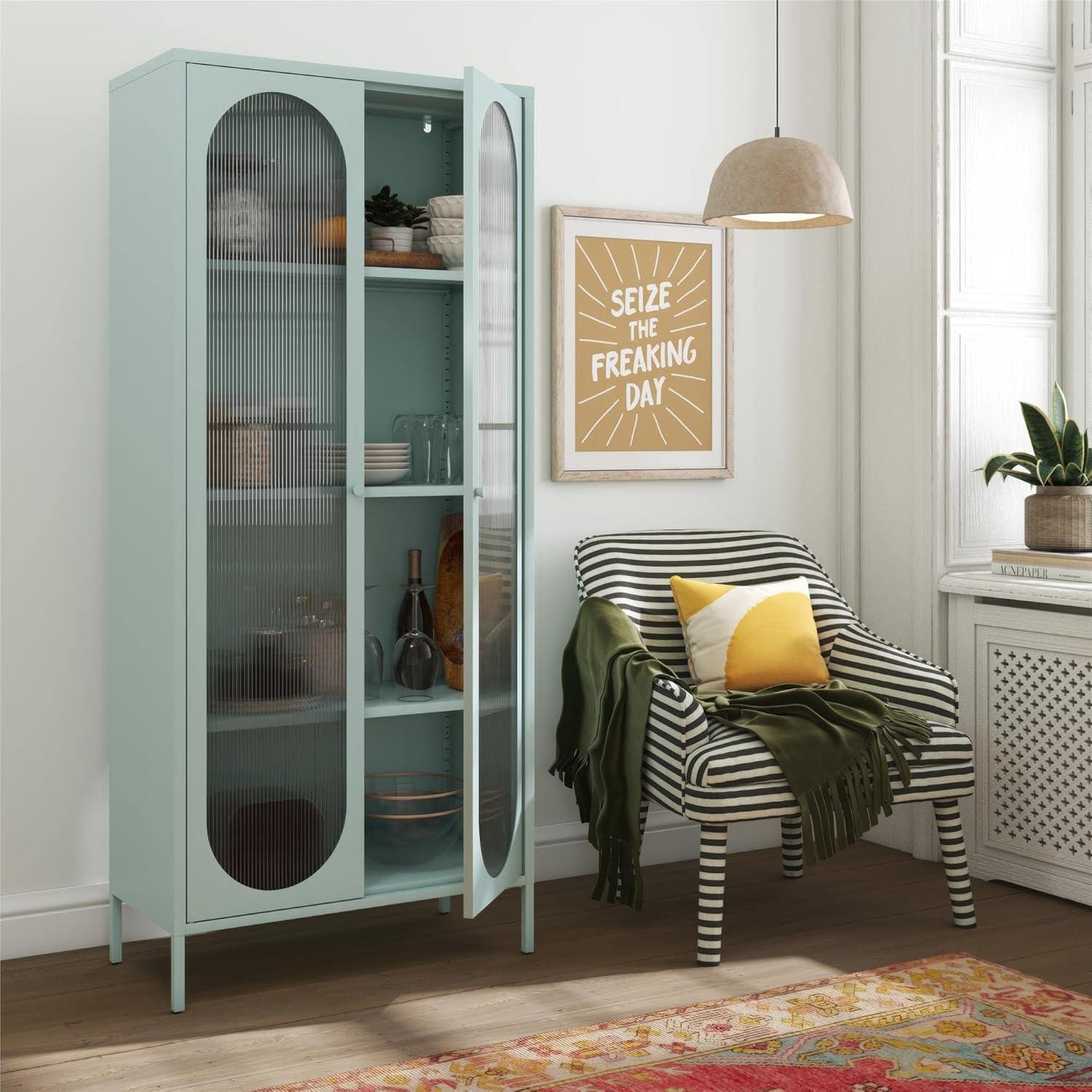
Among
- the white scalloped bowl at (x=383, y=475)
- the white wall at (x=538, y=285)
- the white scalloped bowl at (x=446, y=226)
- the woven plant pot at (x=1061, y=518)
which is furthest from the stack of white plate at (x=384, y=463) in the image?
the woven plant pot at (x=1061, y=518)

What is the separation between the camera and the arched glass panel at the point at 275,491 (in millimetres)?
2707

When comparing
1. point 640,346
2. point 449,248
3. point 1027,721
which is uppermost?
point 449,248

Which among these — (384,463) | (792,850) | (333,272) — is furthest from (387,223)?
(792,850)

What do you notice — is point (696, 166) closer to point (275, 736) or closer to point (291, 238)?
point (291, 238)

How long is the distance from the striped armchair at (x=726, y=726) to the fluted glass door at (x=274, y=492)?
29.1 inches

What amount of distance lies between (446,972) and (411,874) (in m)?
0.23

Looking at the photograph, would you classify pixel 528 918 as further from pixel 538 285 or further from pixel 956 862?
pixel 538 285

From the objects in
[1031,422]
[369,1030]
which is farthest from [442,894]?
[1031,422]

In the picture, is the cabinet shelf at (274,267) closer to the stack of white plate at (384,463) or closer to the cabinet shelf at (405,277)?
the cabinet shelf at (405,277)

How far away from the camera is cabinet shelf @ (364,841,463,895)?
2961 mm

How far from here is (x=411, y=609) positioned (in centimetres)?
314

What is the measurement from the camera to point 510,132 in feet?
9.74

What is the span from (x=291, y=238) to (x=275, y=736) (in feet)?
3.42

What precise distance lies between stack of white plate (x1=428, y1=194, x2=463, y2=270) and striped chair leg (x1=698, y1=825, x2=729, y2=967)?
1.42 meters
